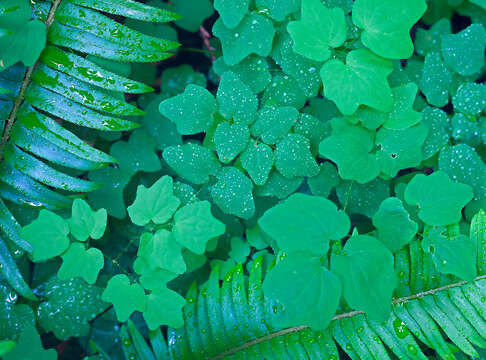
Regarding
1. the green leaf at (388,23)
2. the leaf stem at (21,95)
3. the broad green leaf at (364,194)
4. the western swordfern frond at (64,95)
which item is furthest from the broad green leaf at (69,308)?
the green leaf at (388,23)

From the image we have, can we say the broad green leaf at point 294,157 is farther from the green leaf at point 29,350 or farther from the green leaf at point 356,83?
the green leaf at point 29,350

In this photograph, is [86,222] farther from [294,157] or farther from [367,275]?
[367,275]

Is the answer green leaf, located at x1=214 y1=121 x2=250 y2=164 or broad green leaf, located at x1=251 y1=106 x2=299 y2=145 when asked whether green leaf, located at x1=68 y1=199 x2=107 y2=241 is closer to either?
green leaf, located at x1=214 y1=121 x2=250 y2=164

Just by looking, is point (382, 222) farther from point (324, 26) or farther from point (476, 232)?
point (324, 26)

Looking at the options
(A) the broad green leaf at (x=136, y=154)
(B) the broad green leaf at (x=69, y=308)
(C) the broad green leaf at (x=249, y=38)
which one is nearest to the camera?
(C) the broad green leaf at (x=249, y=38)

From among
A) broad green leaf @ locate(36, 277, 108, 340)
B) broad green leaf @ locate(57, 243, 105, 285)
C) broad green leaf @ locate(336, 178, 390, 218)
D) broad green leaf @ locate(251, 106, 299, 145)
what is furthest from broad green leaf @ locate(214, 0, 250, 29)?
broad green leaf @ locate(36, 277, 108, 340)

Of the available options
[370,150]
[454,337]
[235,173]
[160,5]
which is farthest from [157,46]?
[454,337]
